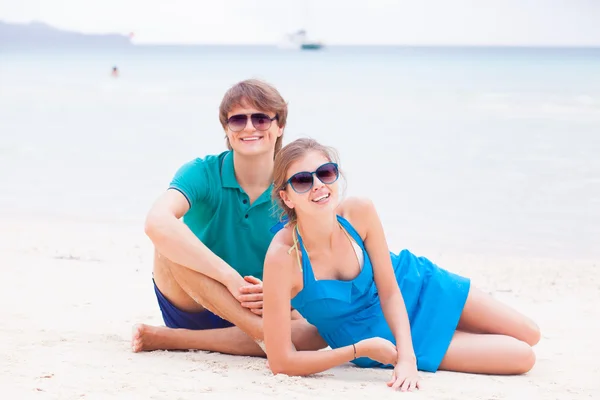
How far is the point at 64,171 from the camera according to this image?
43.3 feet

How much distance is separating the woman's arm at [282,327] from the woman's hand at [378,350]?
32mm

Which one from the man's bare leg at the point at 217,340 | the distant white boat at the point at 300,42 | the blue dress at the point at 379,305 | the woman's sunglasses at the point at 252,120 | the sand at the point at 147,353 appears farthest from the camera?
the distant white boat at the point at 300,42

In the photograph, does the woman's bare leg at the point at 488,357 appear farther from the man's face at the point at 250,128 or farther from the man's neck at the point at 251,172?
the man's face at the point at 250,128

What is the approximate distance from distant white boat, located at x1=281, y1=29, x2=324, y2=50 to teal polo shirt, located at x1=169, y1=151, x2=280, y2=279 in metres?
73.6

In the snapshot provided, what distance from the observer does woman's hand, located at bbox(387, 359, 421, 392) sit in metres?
3.22

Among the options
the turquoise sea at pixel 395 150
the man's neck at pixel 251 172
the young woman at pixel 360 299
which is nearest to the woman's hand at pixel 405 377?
the young woman at pixel 360 299

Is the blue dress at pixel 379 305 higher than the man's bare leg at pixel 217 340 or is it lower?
higher

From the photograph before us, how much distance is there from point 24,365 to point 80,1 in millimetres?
61074

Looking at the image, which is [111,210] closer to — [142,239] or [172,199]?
[142,239]

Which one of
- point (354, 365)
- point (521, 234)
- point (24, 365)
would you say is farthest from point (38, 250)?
point (521, 234)

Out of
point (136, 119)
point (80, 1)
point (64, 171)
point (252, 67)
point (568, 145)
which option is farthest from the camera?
point (80, 1)

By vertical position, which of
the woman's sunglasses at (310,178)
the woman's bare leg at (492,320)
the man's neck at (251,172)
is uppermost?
the man's neck at (251,172)

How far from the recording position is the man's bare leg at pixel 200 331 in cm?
370

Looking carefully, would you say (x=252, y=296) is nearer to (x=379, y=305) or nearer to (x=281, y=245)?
(x=281, y=245)
